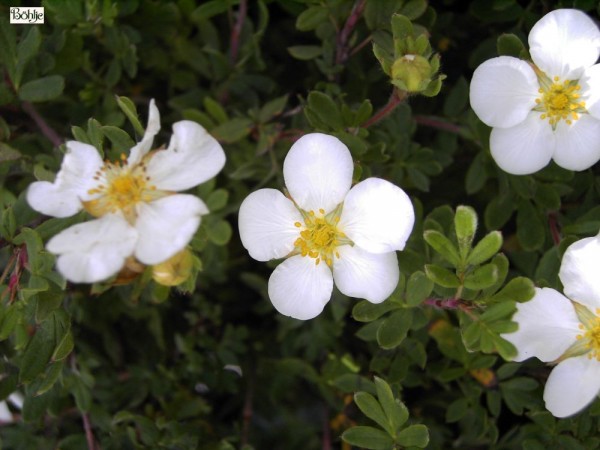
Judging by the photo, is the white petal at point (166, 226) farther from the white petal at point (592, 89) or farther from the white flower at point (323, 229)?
the white petal at point (592, 89)

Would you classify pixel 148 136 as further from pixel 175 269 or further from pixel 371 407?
pixel 371 407

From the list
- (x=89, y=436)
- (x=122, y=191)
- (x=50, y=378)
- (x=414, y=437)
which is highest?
(x=122, y=191)

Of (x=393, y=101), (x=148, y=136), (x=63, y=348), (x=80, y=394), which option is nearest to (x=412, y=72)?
(x=393, y=101)

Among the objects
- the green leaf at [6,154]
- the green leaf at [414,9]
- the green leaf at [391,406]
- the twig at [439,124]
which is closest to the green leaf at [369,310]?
the green leaf at [391,406]

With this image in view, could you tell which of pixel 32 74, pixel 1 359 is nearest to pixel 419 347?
pixel 1 359

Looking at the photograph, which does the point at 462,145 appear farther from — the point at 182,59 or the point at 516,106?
the point at 182,59

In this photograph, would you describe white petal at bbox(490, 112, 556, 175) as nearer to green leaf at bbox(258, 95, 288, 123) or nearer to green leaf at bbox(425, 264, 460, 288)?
green leaf at bbox(425, 264, 460, 288)
